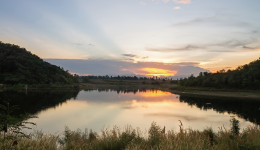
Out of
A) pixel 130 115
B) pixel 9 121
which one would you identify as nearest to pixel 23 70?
pixel 130 115

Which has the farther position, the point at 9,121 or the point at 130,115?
the point at 130,115

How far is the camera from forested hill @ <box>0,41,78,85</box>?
62.8 meters

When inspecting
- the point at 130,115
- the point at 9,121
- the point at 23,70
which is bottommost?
the point at 130,115

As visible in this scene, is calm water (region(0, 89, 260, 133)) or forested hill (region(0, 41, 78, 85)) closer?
calm water (region(0, 89, 260, 133))

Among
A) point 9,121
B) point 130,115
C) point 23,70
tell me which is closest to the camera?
point 9,121

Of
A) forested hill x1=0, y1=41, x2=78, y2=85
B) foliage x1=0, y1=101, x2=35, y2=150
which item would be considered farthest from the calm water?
forested hill x1=0, y1=41, x2=78, y2=85

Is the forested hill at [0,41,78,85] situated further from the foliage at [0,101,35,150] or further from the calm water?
the foliage at [0,101,35,150]

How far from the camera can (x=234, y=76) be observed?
59094 millimetres

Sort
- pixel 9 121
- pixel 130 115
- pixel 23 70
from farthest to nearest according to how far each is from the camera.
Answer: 1. pixel 23 70
2. pixel 130 115
3. pixel 9 121

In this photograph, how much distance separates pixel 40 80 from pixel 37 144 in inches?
2833

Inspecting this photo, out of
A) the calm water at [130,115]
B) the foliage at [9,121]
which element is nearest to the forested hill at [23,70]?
the calm water at [130,115]

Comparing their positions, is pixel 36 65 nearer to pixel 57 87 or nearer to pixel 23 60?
pixel 23 60

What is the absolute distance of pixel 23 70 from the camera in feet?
222

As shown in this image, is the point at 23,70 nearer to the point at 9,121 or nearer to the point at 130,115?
the point at 130,115
